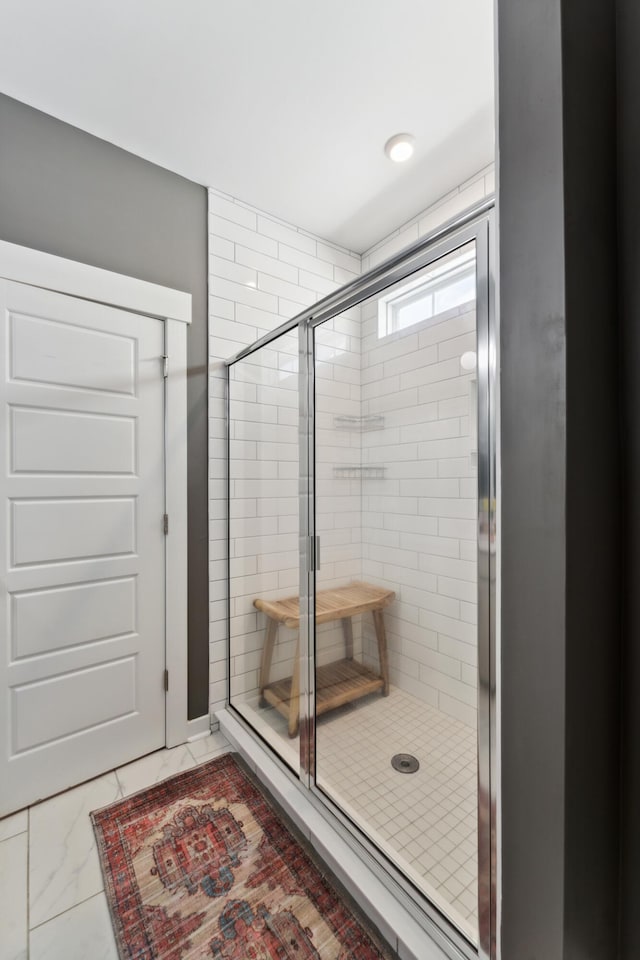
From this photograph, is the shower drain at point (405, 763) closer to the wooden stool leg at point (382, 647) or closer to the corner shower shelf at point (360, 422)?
the wooden stool leg at point (382, 647)

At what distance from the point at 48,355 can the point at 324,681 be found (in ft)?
5.29

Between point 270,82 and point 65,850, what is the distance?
2704 mm

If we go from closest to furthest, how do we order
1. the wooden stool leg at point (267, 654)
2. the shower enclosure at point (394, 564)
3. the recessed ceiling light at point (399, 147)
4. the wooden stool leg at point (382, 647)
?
the shower enclosure at point (394, 564), the wooden stool leg at point (382, 647), the recessed ceiling light at point (399, 147), the wooden stool leg at point (267, 654)

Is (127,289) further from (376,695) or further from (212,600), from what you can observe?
(376,695)

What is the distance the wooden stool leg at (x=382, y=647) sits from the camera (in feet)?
4.63

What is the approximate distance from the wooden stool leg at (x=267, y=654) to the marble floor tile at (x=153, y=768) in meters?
0.38

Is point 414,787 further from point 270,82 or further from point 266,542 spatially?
point 270,82

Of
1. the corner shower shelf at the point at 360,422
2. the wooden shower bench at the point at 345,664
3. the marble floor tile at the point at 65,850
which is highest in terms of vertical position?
the corner shower shelf at the point at 360,422

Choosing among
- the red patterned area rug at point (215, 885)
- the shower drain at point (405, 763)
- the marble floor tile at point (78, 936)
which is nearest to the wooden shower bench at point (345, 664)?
the shower drain at point (405, 763)

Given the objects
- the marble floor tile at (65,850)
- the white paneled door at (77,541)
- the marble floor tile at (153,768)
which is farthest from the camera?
the marble floor tile at (153,768)

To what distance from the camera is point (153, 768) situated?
1.72 meters

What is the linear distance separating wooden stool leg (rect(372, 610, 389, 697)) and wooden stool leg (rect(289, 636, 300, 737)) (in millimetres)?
387

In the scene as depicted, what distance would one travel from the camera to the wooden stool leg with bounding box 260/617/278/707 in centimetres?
189

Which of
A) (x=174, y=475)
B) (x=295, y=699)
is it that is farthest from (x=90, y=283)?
(x=295, y=699)
